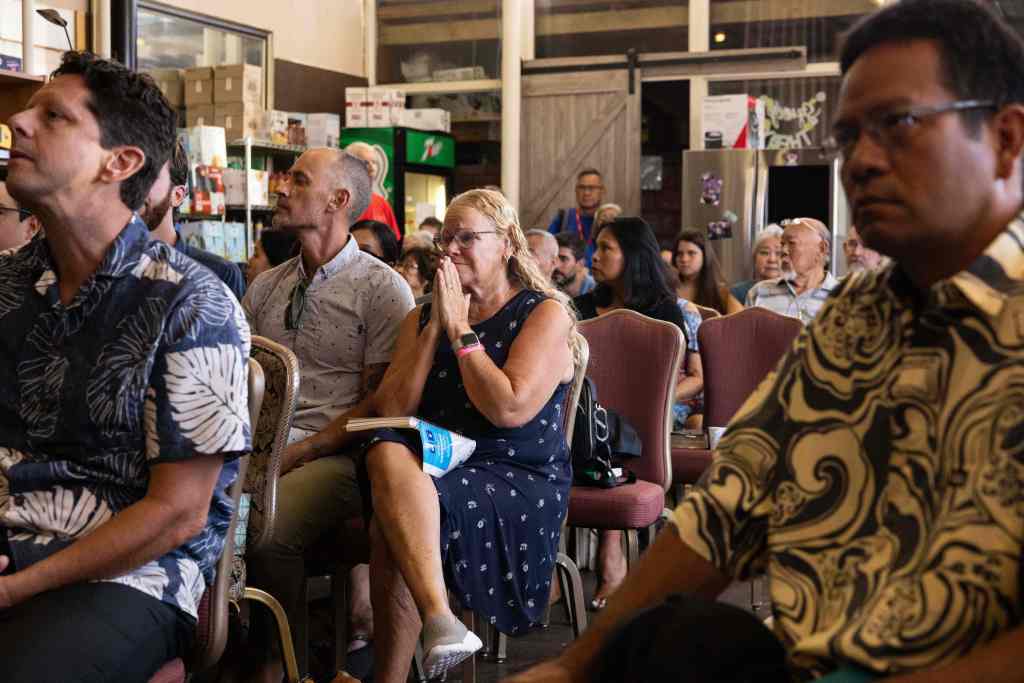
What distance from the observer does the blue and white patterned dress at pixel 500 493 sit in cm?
280

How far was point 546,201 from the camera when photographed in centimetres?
1098

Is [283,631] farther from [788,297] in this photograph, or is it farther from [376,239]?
[788,297]

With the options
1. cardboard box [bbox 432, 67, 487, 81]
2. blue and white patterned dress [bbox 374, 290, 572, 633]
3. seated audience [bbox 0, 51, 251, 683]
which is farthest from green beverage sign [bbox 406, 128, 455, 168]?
seated audience [bbox 0, 51, 251, 683]

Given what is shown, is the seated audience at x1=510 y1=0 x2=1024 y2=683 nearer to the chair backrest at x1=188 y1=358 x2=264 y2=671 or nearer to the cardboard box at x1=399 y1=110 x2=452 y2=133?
the chair backrest at x1=188 y1=358 x2=264 y2=671

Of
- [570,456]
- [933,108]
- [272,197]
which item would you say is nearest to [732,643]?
[933,108]

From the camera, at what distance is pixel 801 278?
5664mm

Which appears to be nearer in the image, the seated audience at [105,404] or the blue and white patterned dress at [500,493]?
the seated audience at [105,404]

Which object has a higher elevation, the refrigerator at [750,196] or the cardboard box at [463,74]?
the cardboard box at [463,74]

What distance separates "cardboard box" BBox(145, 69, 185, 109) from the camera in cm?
934

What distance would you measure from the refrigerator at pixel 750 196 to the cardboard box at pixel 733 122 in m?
0.30

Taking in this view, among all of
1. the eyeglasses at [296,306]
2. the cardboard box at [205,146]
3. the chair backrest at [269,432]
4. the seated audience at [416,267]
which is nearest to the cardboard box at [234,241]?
the cardboard box at [205,146]

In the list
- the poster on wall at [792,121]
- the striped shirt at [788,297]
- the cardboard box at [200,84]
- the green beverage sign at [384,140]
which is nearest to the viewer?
the striped shirt at [788,297]

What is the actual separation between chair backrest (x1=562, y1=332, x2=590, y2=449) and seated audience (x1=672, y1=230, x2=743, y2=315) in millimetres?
3005

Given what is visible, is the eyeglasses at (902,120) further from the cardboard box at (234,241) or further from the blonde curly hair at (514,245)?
the cardboard box at (234,241)
